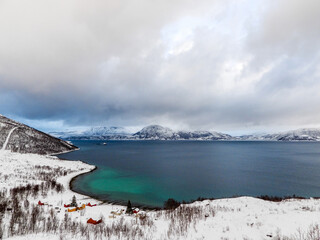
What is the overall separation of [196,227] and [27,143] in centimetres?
13142

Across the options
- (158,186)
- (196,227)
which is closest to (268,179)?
(158,186)

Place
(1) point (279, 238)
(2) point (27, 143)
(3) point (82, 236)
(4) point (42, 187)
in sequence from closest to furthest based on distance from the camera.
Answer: (1) point (279, 238)
(3) point (82, 236)
(4) point (42, 187)
(2) point (27, 143)

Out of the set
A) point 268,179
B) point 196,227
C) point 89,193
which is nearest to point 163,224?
point 196,227

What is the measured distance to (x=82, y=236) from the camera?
10219 mm

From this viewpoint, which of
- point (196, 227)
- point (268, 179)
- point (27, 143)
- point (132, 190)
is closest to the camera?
point (196, 227)

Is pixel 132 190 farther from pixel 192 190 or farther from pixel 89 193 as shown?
pixel 192 190

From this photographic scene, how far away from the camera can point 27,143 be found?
109 meters

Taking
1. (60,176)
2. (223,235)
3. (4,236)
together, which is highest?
(4,236)

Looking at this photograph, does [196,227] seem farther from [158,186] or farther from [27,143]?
[27,143]

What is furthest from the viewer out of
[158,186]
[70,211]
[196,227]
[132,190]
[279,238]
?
[158,186]

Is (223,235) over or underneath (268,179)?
over

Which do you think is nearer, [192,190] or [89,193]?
[89,193]

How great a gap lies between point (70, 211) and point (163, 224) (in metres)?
11.2

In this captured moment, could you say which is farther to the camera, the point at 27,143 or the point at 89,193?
the point at 27,143
